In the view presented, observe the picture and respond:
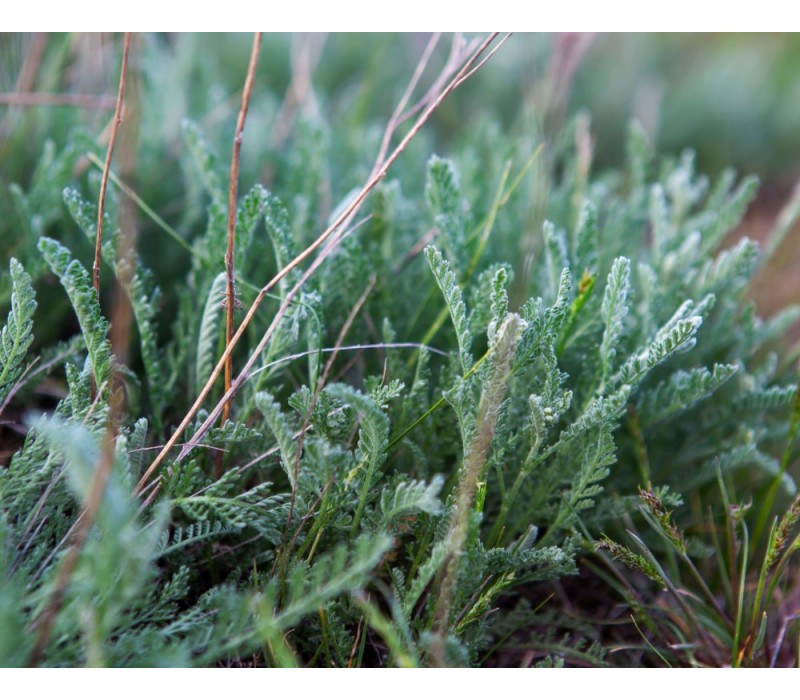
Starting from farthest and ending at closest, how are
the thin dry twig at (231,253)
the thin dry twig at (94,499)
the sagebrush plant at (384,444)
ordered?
the thin dry twig at (231,253), the sagebrush plant at (384,444), the thin dry twig at (94,499)

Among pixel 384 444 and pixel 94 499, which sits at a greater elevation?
pixel 94 499

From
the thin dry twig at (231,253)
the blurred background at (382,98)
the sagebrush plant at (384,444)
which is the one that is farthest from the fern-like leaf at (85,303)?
the blurred background at (382,98)

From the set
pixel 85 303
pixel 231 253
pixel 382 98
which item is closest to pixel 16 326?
pixel 85 303

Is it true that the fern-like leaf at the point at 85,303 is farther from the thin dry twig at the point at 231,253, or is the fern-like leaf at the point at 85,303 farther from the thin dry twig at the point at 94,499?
the thin dry twig at the point at 231,253

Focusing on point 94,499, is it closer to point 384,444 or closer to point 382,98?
point 384,444
